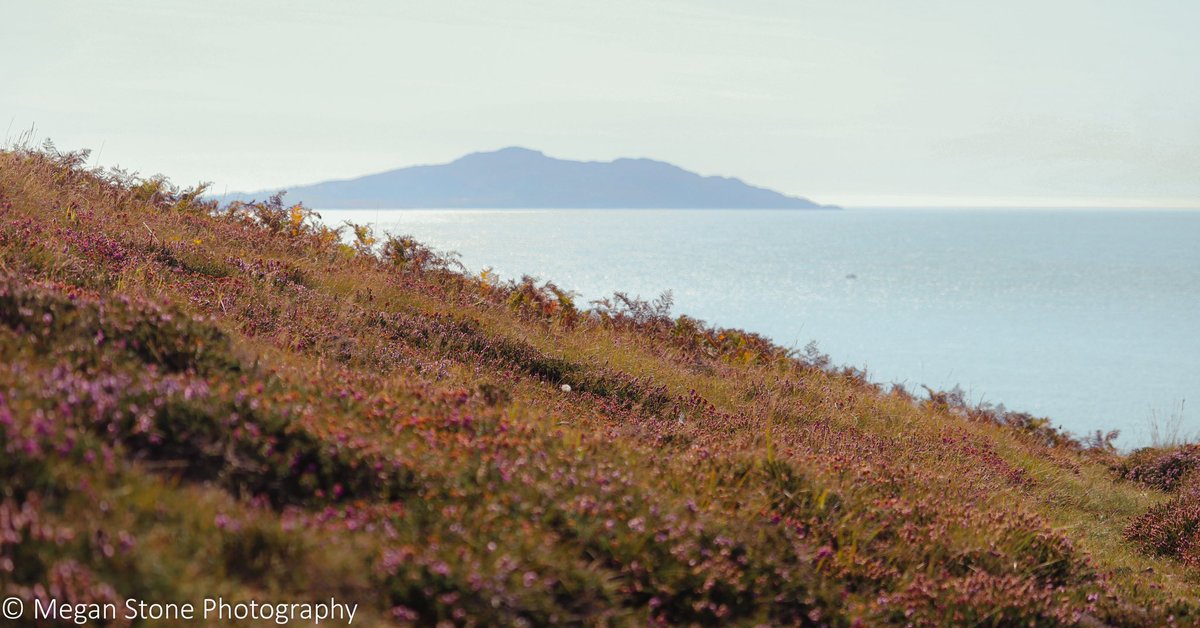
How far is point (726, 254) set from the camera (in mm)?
189125

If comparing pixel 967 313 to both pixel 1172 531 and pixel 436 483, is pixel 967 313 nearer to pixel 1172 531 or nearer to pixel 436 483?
pixel 1172 531

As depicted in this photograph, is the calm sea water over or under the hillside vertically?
under

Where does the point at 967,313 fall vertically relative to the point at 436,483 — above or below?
below

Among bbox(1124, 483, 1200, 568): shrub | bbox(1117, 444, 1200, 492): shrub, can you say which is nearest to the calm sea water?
bbox(1117, 444, 1200, 492): shrub

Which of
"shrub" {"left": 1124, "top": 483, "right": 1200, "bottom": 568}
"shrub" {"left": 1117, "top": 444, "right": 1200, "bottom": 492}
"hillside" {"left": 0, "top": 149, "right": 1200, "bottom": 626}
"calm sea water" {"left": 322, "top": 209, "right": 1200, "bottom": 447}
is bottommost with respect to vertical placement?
"calm sea water" {"left": 322, "top": 209, "right": 1200, "bottom": 447}

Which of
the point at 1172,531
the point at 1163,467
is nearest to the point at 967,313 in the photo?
the point at 1163,467

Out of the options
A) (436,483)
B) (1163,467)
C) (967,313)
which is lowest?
(967,313)

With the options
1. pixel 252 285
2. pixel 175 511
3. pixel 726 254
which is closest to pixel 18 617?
pixel 175 511

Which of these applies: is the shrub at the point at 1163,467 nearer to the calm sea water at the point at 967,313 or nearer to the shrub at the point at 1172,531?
the shrub at the point at 1172,531

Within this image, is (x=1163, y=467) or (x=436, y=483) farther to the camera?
(x=1163, y=467)

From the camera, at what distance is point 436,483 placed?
405 centimetres

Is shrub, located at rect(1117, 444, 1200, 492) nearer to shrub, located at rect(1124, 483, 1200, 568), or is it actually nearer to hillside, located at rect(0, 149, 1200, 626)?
hillside, located at rect(0, 149, 1200, 626)

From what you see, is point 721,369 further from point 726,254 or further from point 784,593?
point 726,254

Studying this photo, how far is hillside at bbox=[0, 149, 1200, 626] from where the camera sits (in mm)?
3148
